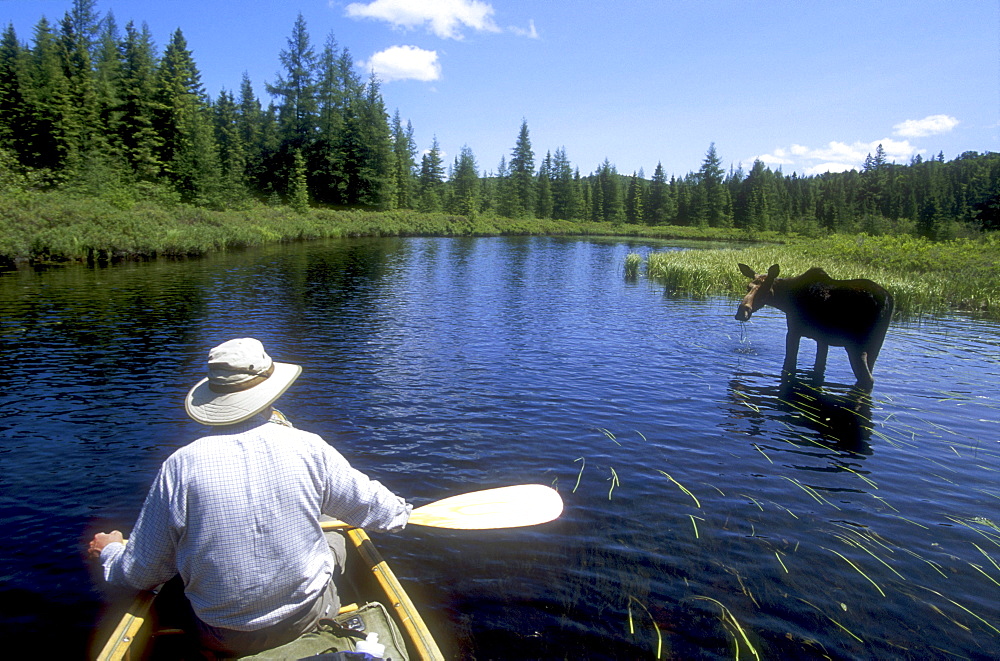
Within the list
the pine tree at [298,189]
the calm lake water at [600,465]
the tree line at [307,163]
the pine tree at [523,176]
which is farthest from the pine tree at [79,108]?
the pine tree at [523,176]

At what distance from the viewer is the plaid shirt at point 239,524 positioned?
9.69 ft

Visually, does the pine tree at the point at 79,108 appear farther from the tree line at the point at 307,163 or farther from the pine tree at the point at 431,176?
the pine tree at the point at 431,176

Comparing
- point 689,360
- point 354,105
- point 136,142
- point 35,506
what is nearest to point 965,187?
point 354,105

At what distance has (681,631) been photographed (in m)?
4.80

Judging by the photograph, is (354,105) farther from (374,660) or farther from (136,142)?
(374,660)

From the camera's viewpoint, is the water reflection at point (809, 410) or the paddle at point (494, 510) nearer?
the paddle at point (494, 510)

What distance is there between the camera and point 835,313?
434 inches

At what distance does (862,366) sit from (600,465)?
20.4 ft

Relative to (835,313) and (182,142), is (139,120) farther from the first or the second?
(835,313)

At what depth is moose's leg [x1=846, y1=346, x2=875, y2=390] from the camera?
10953 mm

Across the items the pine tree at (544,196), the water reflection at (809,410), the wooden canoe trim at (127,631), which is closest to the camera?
the wooden canoe trim at (127,631)

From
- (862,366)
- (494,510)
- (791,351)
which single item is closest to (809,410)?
(862,366)

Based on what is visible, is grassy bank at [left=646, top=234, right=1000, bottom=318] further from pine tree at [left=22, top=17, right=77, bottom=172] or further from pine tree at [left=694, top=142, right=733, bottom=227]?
pine tree at [left=694, top=142, right=733, bottom=227]

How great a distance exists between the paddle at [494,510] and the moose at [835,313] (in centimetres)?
807
